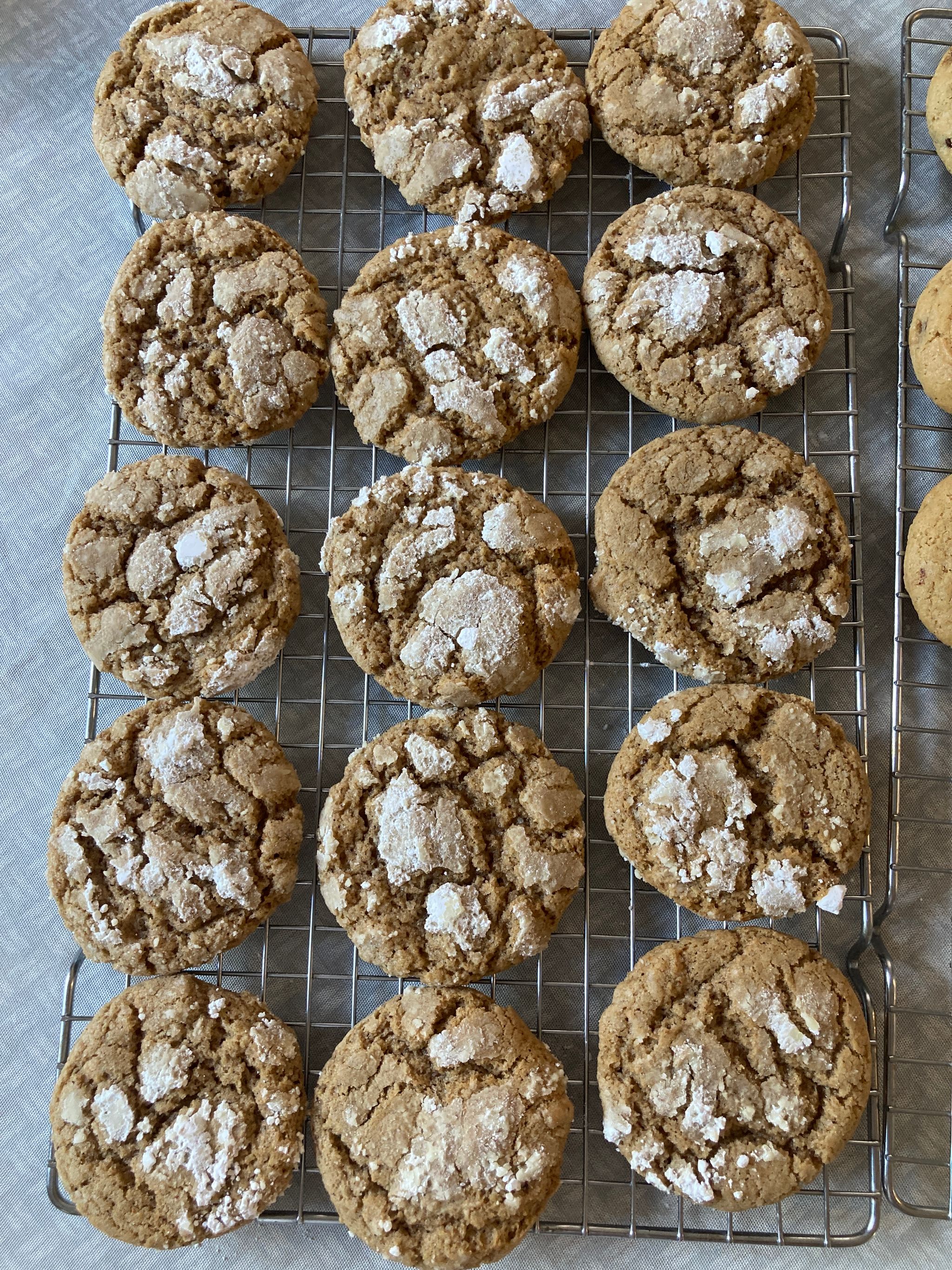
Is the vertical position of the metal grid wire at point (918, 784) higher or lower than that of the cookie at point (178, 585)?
lower

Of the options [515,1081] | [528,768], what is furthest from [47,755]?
[515,1081]

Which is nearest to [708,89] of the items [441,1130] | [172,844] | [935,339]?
[935,339]

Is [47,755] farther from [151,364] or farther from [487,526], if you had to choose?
[487,526]

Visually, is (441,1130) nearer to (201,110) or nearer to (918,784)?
(918,784)

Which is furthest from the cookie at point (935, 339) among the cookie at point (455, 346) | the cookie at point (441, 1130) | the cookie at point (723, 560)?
the cookie at point (441, 1130)

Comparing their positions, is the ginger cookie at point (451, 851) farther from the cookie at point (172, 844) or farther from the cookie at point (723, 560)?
the cookie at point (723, 560)

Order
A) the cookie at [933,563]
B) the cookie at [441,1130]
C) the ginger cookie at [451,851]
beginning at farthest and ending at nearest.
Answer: the cookie at [933,563] → the ginger cookie at [451,851] → the cookie at [441,1130]

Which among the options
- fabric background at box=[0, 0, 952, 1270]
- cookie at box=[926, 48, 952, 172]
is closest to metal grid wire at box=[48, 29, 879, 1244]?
fabric background at box=[0, 0, 952, 1270]
